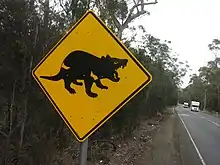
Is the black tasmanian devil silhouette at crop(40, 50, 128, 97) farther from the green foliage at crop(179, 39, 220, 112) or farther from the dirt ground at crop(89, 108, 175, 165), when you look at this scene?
the green foliage at crop(179, 39, 220, 112)

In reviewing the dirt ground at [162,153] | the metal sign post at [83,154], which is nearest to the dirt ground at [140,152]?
the dirt ground at [162,153]

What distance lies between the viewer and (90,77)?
12.5 feet

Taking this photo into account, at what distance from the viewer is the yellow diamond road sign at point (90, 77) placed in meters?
3.77

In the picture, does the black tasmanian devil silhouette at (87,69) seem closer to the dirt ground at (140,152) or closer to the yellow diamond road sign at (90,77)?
the yellow diamond road sign at (90,77)

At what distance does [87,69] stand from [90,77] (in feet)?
0.26

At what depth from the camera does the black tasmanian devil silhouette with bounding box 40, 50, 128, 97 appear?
149 inches

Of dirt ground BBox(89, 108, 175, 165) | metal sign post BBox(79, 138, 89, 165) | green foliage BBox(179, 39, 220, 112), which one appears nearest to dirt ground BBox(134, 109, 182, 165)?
dirt ground BBox(89, 108, 175, 165)

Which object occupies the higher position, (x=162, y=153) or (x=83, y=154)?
(x=83, y=154)

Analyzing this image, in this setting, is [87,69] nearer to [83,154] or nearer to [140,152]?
[83,154]

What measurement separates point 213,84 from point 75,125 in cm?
9826

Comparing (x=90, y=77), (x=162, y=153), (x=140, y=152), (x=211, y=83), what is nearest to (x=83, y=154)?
(x=90, y=77)

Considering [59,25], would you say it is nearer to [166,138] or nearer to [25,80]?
[25,80]

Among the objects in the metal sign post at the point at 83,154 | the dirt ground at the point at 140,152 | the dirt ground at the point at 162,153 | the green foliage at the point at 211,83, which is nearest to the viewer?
the metal sign post at the point at 83,154

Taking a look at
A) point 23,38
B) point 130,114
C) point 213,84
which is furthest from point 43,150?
point 213,84
